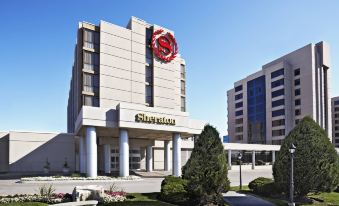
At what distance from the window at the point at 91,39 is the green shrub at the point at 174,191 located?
3627 cm

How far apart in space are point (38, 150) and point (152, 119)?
987 inches

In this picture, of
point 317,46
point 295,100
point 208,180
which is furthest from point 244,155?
point 208,180

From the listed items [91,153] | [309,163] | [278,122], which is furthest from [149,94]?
[278,122]

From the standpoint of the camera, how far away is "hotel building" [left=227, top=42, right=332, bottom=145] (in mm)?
89812

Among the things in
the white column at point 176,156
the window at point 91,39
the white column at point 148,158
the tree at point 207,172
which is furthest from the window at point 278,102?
the tree at point 207,172

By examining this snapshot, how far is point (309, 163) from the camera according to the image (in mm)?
24141

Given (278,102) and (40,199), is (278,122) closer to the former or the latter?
(278,102)

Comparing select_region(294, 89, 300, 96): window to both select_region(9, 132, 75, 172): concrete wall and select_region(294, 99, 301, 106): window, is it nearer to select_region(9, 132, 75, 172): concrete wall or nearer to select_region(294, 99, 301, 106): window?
select_region(294, 99, 301, 106): window

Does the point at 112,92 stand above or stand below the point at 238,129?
above

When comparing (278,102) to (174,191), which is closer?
(174,191)

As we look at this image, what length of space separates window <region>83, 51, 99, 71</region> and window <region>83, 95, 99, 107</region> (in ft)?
15.9

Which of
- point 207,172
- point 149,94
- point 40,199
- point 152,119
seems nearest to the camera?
point 40,199

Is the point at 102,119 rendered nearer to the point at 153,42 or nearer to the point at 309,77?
the point at 153,42

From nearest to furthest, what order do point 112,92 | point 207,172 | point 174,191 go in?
point 207,172, point 174,191, point 112,92
